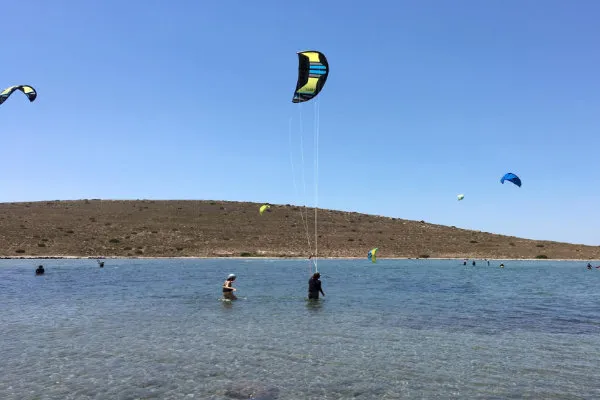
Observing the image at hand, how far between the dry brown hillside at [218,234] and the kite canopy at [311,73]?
188 ft

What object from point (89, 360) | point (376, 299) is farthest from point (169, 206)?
point (89, 360)

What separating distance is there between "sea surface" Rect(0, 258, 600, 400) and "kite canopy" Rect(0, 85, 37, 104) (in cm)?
1496

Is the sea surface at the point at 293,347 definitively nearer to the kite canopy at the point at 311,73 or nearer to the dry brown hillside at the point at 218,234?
the kite canopy at the point at 311,73

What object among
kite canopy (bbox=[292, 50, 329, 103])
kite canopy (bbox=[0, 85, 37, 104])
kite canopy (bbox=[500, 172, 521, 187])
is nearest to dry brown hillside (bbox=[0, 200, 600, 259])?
kite canopy (bbox=[0, 85, 37, 104])

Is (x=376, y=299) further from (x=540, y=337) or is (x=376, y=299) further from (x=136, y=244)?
(x=136, y=244)

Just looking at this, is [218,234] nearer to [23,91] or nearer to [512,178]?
[23,91]

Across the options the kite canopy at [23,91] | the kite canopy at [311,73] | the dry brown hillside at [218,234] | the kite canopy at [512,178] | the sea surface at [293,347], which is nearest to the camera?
the sea surface at [293,347]

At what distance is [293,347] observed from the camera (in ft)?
48.9

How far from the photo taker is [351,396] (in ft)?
33.9

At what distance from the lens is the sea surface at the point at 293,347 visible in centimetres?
1088

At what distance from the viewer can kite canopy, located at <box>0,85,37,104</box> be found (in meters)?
34.3

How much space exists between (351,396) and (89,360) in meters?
7.48

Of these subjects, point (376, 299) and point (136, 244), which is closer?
point (376, 299)

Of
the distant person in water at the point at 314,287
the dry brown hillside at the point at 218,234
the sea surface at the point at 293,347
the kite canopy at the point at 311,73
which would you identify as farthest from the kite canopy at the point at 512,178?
the dry brown hillside at the point at 218,234
